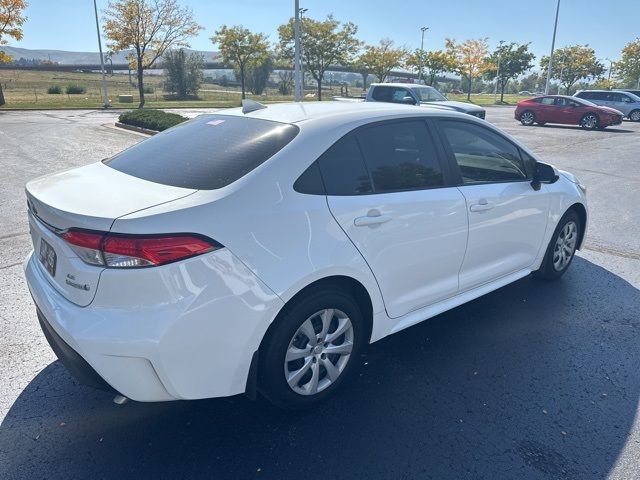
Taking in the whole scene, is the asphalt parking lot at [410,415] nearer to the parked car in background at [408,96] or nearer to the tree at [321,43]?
the parked car in background at [408,96]

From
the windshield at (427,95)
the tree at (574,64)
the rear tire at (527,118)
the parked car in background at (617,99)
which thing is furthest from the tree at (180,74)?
the tree at (574,64)

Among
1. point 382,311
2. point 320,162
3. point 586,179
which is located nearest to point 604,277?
point 382,311

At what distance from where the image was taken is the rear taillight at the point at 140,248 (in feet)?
6.85

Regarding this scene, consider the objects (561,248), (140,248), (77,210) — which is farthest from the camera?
(561,248)

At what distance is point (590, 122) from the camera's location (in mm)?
21797

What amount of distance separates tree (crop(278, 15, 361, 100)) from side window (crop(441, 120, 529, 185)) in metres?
36.5

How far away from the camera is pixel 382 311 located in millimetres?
2955

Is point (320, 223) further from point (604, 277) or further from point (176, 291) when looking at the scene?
point (604, 277)

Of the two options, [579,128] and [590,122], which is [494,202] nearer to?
[590,122]

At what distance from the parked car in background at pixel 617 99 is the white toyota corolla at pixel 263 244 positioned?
91.2ft

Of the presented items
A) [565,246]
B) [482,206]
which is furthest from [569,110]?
[482,206]

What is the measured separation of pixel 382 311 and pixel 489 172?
1468 mm

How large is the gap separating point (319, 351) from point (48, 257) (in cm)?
151

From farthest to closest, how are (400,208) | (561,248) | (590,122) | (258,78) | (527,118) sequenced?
(258,78)
(527,118)
(590,122)
(561,248)
(400,208)
